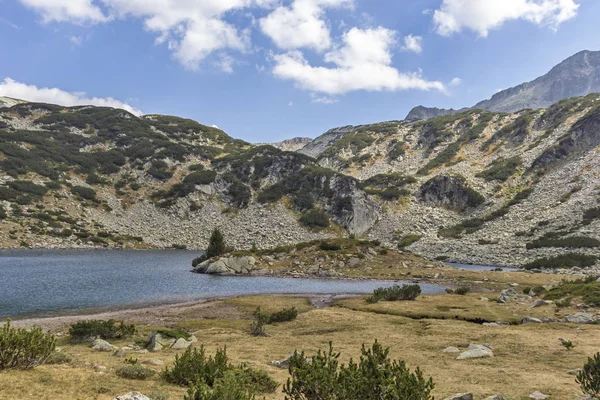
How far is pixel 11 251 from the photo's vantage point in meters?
72.3

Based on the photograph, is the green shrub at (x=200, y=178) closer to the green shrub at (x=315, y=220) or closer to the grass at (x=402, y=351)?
the green shrub at (x=315, y=220)

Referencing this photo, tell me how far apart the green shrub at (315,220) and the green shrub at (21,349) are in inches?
4072

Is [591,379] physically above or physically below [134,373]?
below

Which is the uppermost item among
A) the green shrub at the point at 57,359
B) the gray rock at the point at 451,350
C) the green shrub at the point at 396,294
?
the green shrub at the point at 57,359

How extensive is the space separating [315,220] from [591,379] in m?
106

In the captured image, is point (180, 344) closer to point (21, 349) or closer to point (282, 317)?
point (21, 349)

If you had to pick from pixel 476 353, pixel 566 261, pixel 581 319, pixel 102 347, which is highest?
pixel 102 347

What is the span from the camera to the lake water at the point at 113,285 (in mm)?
33094

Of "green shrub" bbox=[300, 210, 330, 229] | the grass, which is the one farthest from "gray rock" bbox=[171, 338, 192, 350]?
"green shrub" bbox=[300, 210, 330, 229]

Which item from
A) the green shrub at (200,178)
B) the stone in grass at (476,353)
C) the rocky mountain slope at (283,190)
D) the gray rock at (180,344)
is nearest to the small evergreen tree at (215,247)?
the rocky mountain slope at (283,190)

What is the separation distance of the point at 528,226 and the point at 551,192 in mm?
21761

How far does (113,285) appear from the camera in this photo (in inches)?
1698

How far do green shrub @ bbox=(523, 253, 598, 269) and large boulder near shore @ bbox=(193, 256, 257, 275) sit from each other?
54.3 metres

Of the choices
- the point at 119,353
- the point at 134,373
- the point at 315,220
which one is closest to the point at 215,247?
the point at 315,220
